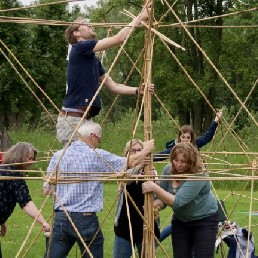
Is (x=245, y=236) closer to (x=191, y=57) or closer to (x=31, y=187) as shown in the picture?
(x=31, y=187)

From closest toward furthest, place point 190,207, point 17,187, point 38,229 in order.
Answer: point 190,207, point 17,187, point 38,229

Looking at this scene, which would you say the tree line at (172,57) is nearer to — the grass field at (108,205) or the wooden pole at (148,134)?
the grass field at (108,205)

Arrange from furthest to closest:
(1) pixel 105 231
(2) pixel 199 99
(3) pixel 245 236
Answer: (2) pixel 199 99 < (1) pixel 105 231 < (3) pixel 245 236

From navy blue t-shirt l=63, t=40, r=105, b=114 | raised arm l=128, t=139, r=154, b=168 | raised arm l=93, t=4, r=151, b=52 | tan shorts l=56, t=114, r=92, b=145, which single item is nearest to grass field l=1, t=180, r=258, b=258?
tan shorts l=56, t=114, r=92, b=145

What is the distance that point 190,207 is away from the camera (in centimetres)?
564

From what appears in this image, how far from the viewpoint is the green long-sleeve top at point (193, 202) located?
5.55 m

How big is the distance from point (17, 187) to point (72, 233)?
1.75ft

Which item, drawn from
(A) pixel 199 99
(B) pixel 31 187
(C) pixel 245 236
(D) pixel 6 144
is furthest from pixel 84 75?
(A) pixel 199 99

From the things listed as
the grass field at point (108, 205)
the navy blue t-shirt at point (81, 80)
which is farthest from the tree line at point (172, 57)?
the navy blue t-shirt at point (81, 80)

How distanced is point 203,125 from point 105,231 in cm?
1358

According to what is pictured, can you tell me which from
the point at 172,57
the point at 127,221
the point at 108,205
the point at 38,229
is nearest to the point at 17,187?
the point at 127,221

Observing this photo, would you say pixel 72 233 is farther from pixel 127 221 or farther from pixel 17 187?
pixel 127 221

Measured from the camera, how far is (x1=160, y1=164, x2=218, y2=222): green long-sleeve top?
5555mm

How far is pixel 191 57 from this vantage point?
77.4 ft
